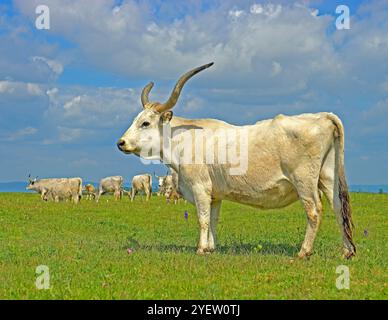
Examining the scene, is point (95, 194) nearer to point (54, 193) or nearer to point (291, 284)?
point (54, 193)

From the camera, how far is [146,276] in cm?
970

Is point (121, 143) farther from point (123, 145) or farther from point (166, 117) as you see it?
point (166, 117)

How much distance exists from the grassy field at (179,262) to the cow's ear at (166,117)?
9.30 feet

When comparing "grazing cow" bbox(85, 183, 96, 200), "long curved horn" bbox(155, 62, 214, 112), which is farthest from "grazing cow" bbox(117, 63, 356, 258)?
"grazing cow" bbox(85, 183, 96, 200)

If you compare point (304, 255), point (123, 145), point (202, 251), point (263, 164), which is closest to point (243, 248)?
point (202, 251)

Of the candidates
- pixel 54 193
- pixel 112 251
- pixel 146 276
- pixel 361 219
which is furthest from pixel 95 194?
pixel 146 276

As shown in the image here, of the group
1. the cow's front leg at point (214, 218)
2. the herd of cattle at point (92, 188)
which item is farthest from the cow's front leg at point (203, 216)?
the herd of cattle at point (92, 188)

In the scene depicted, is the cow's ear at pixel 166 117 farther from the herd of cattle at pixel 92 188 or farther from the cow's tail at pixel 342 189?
the herd of cattle at pixel 92 188

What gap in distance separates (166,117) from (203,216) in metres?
2.29

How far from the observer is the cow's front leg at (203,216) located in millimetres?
12430

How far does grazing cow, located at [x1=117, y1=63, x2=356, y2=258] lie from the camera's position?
37.8ft

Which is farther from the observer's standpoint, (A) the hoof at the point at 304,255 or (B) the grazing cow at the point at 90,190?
(B) the grazing cow at the point at 90,190

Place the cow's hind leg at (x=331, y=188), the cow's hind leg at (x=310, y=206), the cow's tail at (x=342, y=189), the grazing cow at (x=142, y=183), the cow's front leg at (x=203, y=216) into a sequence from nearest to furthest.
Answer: the cow's hind leg at (x=310, y=206)
the cow's tail at (x=342, y=189)
the cow's hind leg at (x=331, y=188)
the cow's front leg at (x=203, y=216)
the grazing cow at (x=142, y=183)

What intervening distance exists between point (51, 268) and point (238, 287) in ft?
12.0
